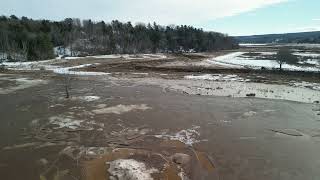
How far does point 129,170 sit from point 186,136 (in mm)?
4550

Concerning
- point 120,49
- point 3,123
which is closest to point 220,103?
point 3,123

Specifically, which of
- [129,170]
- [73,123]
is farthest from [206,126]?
[73,123]

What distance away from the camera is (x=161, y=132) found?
15.3 meters

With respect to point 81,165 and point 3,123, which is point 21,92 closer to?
point 3,123

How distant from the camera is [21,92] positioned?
25797mm

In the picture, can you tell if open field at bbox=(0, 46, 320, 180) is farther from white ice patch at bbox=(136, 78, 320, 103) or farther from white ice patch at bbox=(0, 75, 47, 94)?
white ice patch at bbox=(0, 75, 47, 94)

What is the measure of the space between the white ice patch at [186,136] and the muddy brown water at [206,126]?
362mm

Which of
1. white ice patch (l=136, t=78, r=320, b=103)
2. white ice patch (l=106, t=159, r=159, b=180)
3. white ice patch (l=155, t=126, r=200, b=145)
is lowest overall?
white ice patch (l=106, t=159, r=159, b=180)

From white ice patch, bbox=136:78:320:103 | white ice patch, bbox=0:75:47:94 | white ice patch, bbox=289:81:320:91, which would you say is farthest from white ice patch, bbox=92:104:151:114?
white ice patch, bbox=289:81:320:91

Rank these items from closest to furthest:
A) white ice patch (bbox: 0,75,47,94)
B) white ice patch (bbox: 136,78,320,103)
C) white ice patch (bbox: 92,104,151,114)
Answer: white ice patch (bbox: 92,104,151,114), white ice patch (bbox: 136,78,320,103), white ice patch (bbox: 0,75,47,94)

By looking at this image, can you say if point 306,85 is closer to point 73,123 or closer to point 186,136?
point 186,136

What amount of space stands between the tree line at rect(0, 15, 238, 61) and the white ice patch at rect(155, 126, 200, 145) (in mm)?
49625

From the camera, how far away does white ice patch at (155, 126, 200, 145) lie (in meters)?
14.0

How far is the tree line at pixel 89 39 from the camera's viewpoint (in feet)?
197
